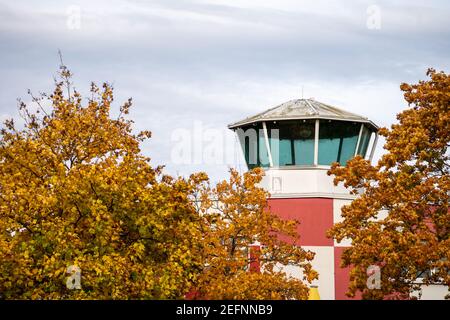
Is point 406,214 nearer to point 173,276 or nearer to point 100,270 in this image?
point 173,276

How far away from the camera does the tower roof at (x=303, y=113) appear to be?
120ft

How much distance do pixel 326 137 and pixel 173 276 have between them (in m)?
17.8

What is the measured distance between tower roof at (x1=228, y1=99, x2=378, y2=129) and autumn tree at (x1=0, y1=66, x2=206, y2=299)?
44.1 feet

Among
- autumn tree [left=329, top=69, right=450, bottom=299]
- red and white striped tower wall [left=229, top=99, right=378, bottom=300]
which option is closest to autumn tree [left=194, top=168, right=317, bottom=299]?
autumn tree [left=329, top=69, right=450, bottom=299]

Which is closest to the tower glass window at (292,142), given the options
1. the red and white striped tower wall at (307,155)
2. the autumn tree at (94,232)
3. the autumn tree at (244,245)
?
the red and white striped tower wall at (307,155)

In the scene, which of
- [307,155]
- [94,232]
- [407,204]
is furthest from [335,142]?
[94,232]

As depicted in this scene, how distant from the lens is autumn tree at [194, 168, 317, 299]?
80.2 ft

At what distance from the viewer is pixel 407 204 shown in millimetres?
26375

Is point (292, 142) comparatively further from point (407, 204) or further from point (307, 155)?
point (407, 204)

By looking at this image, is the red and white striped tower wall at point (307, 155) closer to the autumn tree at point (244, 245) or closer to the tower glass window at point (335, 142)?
the tower glass window at point (335, 142)
